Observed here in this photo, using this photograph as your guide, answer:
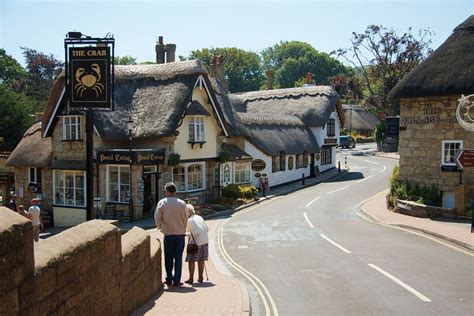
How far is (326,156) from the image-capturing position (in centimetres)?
5128

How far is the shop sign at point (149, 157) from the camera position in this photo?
87.6ft

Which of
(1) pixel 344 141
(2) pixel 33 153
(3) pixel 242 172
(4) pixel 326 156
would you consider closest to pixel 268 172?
(3) pixel 242 172

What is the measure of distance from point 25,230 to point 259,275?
30.4 ft

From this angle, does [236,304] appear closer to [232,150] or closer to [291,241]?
[291,241]

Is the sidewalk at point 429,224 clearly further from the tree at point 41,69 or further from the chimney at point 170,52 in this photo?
the tree at point 41,69

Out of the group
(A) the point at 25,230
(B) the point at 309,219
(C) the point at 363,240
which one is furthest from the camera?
(B) the point at 309,219

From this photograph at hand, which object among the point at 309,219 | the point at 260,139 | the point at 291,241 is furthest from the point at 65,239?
the point at 260,139

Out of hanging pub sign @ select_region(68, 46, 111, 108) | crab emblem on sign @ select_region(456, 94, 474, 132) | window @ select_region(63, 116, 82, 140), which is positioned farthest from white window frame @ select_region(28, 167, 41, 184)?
crab emblem on sign @ select_region(456, 94, 474, 132)

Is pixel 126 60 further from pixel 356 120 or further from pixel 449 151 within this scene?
pixel 449 151

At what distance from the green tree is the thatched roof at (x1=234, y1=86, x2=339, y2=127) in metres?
19.8

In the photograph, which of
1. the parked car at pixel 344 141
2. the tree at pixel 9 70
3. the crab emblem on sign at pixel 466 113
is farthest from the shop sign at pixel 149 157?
the tree at pixel 9 70

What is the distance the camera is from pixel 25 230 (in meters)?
4.93

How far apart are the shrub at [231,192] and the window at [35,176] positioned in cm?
1077

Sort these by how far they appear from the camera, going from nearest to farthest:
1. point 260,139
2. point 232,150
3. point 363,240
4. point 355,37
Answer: point 363,240 < point 232,150 < point 260,139 < point 355,37
